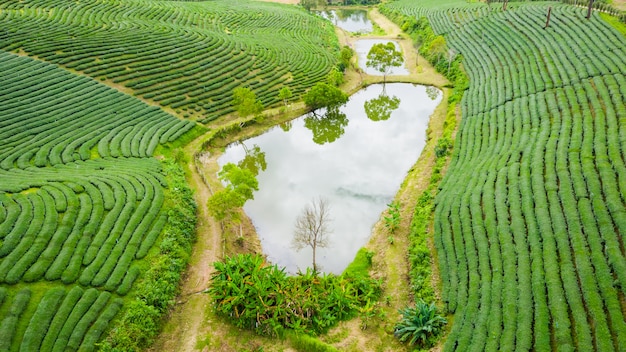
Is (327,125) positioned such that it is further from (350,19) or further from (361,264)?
(350,19)

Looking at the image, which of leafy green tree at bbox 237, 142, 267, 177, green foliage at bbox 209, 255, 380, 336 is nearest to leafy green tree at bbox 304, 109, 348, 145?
leafy green tree at bbox 237, 142, 267, 177

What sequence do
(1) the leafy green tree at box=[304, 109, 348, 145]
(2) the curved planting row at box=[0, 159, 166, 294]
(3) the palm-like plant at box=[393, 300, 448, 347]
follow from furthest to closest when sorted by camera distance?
(1) the leafy green tree at box=[304, 109, 348, 145]
(2) the curved planting row at box=[0, 159, 166, 294]
(3) the palm-like plant at box=[393, 300, 448, 347]

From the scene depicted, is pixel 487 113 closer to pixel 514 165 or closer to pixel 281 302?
pixel 514 165

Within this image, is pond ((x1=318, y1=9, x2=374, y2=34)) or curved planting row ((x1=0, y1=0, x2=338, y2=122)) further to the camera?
pond ((x1=318, y1=9, x2=374, y2=34))

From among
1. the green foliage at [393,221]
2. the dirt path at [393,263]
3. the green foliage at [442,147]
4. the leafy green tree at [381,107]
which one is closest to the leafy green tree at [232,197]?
the dirt path at [393,263]

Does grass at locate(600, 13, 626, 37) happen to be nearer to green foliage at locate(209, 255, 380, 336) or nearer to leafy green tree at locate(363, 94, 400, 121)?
leafy green tree at locate(363, 94, 400, 121)

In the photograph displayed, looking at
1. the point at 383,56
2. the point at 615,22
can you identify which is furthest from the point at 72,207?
the point at 615,22
